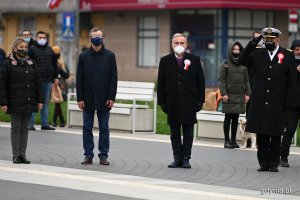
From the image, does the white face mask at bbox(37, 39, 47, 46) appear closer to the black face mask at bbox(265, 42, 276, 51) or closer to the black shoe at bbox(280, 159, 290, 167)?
the black shoe at bbox(280, 159, 290, 167)

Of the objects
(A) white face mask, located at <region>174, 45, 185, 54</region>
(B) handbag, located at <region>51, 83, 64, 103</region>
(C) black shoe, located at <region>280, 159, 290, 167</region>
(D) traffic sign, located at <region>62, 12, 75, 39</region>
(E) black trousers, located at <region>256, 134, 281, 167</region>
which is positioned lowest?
(C) black shoe, located at <region>280, 159, 290, 167</region>

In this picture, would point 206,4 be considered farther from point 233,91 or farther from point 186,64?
point 186,64

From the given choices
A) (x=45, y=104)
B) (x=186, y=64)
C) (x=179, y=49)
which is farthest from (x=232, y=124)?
(x=45, y=104)

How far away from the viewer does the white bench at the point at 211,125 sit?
1925 centimetres

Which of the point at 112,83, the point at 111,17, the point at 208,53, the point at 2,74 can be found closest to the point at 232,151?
the point at 112,83

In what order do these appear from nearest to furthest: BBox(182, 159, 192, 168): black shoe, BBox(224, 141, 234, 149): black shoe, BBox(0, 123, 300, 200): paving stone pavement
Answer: BBox(0, 123, 300, 200): paving stone pavement
BBox(182, 159, 192, 168): black shoe
BBox(224, 141, 234, 149): black shoe

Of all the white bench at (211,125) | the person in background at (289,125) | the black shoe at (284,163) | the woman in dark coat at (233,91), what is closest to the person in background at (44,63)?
the white bench at (211,125)

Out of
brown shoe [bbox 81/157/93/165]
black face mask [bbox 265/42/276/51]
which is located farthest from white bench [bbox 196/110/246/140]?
black face mask [bbox 265/42/276/51]

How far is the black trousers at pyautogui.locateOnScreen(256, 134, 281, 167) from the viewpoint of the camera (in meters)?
14.6

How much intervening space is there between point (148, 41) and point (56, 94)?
24347 mm

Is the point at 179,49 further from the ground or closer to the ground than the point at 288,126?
further from the ground

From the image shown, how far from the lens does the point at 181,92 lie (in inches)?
591

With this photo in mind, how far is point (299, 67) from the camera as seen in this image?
50.8 ft

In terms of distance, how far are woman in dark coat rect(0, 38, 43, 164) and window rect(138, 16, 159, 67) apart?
99.5ft
